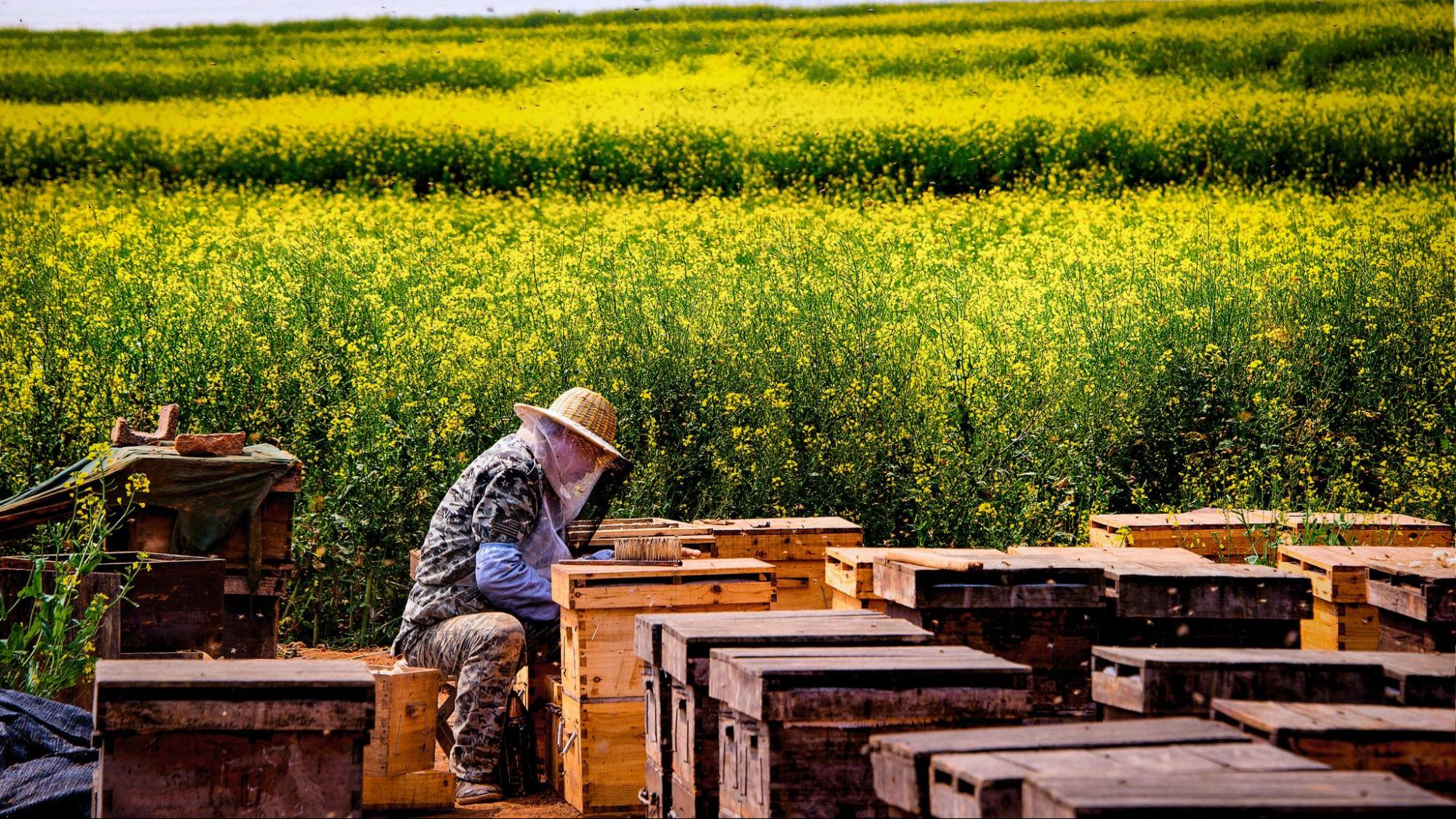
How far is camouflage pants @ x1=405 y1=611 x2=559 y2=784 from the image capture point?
6.04 m

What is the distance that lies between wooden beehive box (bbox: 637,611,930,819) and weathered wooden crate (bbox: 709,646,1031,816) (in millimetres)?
476

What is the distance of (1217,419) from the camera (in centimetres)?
1048

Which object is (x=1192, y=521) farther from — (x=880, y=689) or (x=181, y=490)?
(x=181, y=490)

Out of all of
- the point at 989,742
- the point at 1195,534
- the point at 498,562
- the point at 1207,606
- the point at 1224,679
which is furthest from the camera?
the point at 1195,534

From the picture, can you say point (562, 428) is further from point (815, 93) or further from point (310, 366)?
point (815, 93)

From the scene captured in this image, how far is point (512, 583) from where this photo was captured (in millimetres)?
6211

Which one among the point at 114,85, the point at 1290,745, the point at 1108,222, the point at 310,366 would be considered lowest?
the point at 1290,745

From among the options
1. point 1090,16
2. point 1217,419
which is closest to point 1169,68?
point 1090,16

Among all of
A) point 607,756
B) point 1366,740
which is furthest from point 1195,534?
point 1366,740

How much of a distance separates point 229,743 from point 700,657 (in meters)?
1.36

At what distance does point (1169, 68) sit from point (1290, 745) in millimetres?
12933

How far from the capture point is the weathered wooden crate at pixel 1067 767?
316 centimetres

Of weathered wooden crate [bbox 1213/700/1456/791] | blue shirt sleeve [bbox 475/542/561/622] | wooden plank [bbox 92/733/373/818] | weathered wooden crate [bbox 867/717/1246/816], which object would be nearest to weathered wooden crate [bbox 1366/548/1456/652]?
weathered wooden crate [bbox 1213/700/1456/791]

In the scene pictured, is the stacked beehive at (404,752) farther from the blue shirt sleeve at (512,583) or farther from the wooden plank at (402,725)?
the blue shirt sleeve at (512,583)
